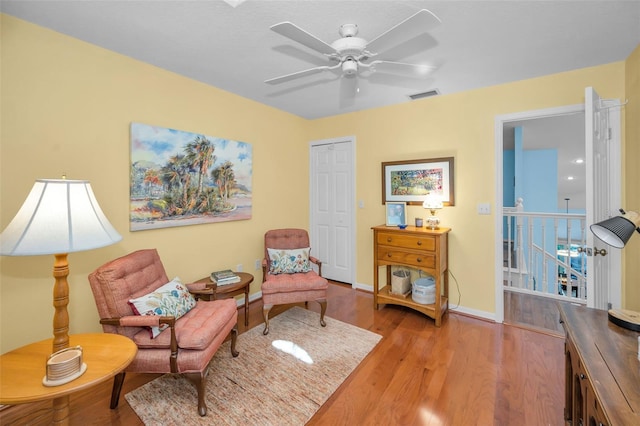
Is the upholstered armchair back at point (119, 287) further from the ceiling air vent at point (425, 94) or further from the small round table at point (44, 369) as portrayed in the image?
the ceiling air vent at point (425, 94)

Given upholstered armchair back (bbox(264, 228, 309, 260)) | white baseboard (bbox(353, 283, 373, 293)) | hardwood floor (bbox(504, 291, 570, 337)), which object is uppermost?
upholstered armchair back (bbox(264, 228, 309, 260))

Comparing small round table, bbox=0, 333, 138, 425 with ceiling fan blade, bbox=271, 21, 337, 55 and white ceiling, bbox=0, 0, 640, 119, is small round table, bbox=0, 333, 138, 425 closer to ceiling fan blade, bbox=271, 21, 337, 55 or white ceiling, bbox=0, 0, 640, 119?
ceiling fan blade, bbox=271, 21, 337, 55

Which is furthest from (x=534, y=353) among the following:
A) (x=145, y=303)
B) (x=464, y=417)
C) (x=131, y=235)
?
(x=131, y=235)

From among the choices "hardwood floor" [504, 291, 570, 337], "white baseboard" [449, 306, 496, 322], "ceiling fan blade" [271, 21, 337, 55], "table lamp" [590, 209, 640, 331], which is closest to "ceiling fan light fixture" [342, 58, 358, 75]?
"ceiling fan blade" [271, 21, 337, 55]

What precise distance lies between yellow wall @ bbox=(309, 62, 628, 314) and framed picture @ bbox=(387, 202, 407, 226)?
0.44 ft

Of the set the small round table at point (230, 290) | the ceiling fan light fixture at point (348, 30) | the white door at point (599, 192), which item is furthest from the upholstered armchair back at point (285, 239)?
the white door at point (599, 192)

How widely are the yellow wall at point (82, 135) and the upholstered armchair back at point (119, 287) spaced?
480mm

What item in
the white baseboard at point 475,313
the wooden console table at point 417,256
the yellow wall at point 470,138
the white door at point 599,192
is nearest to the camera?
the white door at point 599,192

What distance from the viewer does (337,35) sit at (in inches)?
78.5

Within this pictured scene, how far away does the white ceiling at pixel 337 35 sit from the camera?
67.4 inches

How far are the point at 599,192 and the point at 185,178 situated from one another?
3632 millimetres

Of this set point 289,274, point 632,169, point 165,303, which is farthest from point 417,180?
point 165,303

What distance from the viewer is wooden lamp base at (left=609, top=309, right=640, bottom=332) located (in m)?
1.24

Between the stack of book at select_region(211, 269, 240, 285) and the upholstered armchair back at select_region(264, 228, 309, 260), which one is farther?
the upholstered armchair back at select_region(264, 228, 309, 260)
